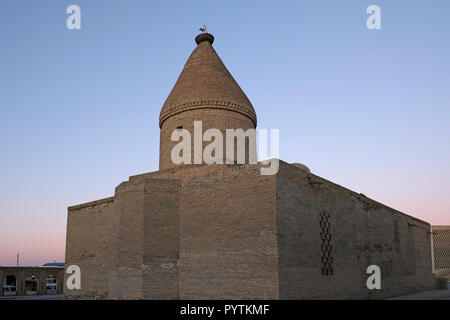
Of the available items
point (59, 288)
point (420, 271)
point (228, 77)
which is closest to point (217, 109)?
point (228, 77)

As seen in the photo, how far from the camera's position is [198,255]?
1122 centimetres

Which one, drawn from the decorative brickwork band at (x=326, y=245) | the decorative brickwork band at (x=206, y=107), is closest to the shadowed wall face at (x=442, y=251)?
the decorative brickwork band at (x=326, y=245)

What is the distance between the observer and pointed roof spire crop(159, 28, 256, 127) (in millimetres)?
14461

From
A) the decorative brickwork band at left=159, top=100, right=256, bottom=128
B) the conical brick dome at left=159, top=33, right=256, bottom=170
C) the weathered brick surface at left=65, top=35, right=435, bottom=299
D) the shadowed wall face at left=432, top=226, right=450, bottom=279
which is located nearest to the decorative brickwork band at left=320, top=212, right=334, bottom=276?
the weathered brick surface at left=65, top=35, right=435, bottom=299

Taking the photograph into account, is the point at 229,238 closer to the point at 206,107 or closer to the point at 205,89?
the point at 206,107

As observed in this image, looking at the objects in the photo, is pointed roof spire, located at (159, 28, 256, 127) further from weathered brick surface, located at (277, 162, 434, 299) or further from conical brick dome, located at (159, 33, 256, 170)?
weathered brick surface, located at (277, 162, 434, 299)

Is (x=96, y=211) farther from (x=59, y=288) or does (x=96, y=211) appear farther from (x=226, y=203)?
(x=59, y=288)

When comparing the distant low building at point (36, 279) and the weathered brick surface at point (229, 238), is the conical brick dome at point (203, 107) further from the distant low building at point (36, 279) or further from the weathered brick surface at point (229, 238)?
the distant low building at point (36, 279)

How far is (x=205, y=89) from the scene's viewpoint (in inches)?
576

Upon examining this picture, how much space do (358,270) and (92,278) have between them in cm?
853

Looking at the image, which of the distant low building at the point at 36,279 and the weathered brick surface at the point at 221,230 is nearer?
the weathered brick surface at the point at 221,230

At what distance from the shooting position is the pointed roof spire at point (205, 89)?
1446 cm

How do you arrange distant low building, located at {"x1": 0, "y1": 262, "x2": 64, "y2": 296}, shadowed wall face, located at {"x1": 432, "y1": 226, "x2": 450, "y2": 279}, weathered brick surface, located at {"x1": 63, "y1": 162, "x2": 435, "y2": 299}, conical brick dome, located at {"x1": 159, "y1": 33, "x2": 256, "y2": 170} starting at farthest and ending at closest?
shadowed wall face, located at {"x1": 432, "y1": 226, "x2": 450, "y2": 279} < distant low building, located at {"x1": 0, "y1": 262, "x2": 64, "y2": 296} < conical brick dome, located at {"x1": 159, "y1": 33, "x2": 256, "y2": 170} < weathered brick surface, located at {"x1": 63, "y1": 162, "x2": 435, "y2": 299}

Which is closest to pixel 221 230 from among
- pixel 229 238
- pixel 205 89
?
pixel 229 238
